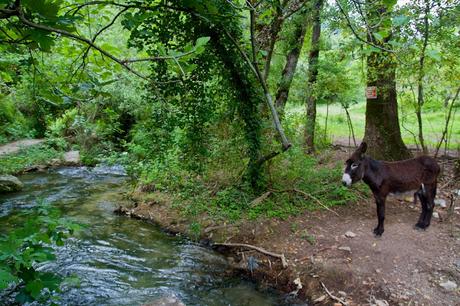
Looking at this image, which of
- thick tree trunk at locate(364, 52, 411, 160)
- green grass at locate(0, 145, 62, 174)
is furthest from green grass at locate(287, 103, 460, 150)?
green grass at locate(0, 145, 62, 174)

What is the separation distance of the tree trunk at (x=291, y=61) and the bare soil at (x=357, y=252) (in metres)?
3.55

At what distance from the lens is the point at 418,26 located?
530cm

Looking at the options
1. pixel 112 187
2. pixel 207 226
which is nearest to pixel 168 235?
pixel 207 226

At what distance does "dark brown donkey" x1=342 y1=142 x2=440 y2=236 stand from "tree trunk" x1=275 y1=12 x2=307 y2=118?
3.70 meters

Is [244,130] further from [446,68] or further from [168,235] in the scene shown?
[446,68]

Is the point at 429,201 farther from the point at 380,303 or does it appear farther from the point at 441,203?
the point at 380,303

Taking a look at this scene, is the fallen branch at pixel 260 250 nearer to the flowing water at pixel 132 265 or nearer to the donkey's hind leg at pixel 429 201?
the flowing water at pixel 132 265

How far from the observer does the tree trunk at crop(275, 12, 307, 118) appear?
30.7 feet

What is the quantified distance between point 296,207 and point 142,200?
3.92 metres

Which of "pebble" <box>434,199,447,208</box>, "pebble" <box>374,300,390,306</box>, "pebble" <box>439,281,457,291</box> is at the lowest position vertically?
"pebble" <box>374,300,390,306</box>

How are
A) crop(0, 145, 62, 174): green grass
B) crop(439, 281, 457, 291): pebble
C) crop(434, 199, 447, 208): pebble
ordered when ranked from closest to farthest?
crop(439, 281, 457, 291): pebble < crop(434, 199, 447, 208): pebble < crop(0, 145, 62, 174): green grass

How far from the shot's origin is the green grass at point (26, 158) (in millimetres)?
12281

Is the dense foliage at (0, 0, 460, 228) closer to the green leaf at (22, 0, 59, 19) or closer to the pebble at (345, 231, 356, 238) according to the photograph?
the pebble at (345, 231, 356, 238)

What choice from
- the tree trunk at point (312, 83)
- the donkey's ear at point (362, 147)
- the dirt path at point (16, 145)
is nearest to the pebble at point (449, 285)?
the donkey's ear at point (362, 147)
